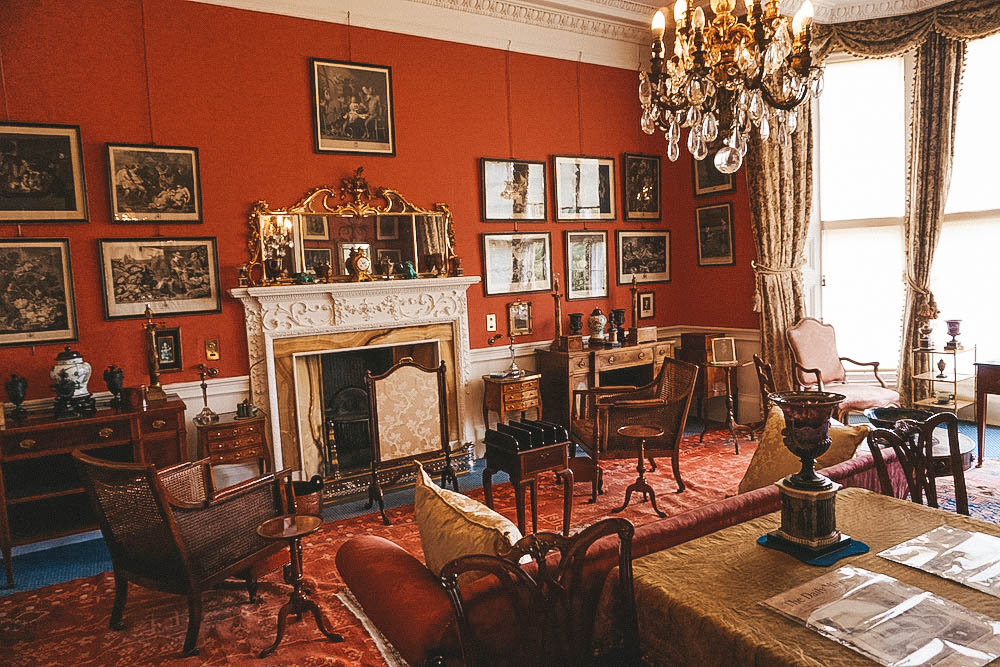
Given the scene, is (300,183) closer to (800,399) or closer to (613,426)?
(613,426)

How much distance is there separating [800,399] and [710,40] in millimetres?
2322

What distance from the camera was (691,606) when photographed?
179 cm

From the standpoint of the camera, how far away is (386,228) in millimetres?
5617

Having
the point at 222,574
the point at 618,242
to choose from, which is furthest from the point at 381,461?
the point at 618,242

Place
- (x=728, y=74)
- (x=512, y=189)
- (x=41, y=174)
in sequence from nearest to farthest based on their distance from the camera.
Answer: (x=728, y=74) < (x=41, y=174) < (x=512, y=189)

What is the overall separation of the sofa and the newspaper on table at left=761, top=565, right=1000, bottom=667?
513 millimetres

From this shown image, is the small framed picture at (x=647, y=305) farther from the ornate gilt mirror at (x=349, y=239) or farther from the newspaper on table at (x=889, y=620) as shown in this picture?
the newspaper on table at (x=889, y=620)

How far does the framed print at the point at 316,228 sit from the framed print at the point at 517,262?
159cm

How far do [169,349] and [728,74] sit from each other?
4.33 meters

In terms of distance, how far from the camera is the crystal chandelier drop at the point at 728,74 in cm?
323

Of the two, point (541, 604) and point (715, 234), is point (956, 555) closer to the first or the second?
point (541, 604)

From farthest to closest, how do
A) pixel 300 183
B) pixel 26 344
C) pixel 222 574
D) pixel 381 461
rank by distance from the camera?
pixel 300 183
pixel 381 461
pixel 26 344
pixel 222 574

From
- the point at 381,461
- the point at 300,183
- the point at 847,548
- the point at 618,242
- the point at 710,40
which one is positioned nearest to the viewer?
the point at 847,548

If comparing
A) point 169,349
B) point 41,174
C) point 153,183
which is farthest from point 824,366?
point 41,174
